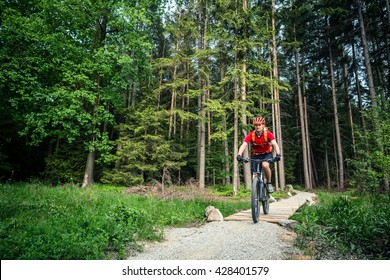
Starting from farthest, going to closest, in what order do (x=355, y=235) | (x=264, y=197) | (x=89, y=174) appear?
(x=89, y=174) < (x=264, y=197) < (x=355, y=235)

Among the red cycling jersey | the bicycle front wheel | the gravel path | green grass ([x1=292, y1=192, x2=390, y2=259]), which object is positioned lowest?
the gravel path

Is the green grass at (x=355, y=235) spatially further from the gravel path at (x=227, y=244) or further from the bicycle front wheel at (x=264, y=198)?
the bicycle front wheel at (x=264, y=198)

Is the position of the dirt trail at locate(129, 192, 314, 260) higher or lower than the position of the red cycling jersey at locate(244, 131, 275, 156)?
lower

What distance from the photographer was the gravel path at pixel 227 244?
315 cm

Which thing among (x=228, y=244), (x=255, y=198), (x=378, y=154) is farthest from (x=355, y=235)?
(x=378, y=154)

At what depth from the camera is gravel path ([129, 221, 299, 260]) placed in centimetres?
315

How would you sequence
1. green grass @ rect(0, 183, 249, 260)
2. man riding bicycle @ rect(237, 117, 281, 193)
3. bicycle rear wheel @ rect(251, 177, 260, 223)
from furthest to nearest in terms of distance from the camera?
man riding bicycle @ rect(237, 117, 281, 193), bicycle rear wheel @ rect(251, 177, 260, 223), green grass @ rect(0, 183, 249, 260)

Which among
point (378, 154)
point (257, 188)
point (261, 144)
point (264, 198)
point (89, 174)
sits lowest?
point (264, 198)

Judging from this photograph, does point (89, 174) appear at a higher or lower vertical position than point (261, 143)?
lower

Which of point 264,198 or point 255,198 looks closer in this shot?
point 255,198

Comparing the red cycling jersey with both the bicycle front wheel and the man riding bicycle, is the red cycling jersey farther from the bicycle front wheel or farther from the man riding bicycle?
the bicycle front wheel

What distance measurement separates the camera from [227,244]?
11.7 ft

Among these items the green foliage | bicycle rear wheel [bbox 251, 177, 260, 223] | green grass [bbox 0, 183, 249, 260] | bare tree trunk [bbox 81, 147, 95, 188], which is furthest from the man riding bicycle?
bare tree trunk [bbox 81, 147, 95, 188]

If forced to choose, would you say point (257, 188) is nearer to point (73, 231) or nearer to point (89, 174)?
point (73, 231)
